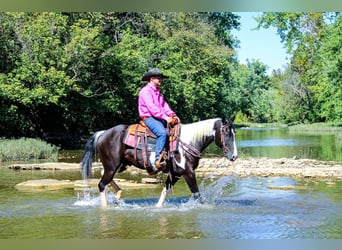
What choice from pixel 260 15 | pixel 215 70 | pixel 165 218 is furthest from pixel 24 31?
pixel 165 218

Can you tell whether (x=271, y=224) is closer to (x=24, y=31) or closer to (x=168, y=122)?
(x=168, y=122)

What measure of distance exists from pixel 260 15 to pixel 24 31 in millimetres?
5375

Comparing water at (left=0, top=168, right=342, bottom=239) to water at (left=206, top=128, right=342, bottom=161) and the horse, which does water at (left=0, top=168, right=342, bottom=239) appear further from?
water at (left=206, top=128, right=342, bottom=161)

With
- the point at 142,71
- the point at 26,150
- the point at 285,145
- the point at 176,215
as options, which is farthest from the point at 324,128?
the point at 176,215

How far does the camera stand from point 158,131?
5.53m

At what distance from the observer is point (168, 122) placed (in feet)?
18.3

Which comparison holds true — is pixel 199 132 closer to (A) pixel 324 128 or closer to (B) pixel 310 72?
(B) pixel 310 72

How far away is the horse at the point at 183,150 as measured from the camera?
5582 mm

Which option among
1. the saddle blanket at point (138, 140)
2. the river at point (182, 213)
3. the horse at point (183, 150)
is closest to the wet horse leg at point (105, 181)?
the horse at point (183, 150)

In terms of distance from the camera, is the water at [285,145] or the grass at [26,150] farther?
the water at [285,145]

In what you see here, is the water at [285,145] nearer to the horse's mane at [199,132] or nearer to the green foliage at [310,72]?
the green foliage at [310,72]

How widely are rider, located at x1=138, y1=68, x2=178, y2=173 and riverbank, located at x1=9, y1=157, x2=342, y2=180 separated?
303cm

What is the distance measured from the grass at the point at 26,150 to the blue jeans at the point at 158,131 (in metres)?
4.63

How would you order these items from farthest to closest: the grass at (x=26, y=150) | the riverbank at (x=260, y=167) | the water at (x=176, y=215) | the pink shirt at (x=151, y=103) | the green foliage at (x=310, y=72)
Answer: the green foliage at (x=310, y=72) → the grass at (x=26, y=150) → the riverbank at (x=260, y=167) → the pink shirt at (x=151, y=103) → the water at (x=176, y=215)
